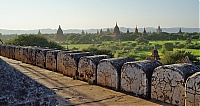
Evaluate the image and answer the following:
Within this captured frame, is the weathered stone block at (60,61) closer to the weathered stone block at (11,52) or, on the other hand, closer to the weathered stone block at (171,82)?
the weathered stone block at (171,82)

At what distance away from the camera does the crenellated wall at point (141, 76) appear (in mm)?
4547

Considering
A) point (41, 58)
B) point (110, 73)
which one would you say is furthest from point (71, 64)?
point (41, 58)

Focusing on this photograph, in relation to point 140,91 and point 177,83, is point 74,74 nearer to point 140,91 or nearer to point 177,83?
point 140,91

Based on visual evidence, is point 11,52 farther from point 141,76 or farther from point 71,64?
point 141,76

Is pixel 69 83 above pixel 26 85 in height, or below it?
below

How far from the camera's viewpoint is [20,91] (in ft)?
10.2

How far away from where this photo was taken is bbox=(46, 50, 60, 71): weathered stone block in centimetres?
800

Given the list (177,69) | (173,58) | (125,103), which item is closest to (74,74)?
(125,103)

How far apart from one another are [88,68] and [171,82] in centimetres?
239

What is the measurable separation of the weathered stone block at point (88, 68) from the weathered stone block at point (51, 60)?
146 cm

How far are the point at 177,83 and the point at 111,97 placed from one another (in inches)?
52.3

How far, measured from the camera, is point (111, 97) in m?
5.22

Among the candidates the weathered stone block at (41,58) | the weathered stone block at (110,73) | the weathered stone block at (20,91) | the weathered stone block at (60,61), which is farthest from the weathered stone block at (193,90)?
the weathered stone block at (41,58)

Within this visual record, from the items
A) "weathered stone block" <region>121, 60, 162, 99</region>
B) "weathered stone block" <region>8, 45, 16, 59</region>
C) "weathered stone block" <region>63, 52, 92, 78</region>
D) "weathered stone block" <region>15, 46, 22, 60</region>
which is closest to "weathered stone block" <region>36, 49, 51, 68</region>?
"weathered stone block" <region>63, 52, 92, 78</region>
